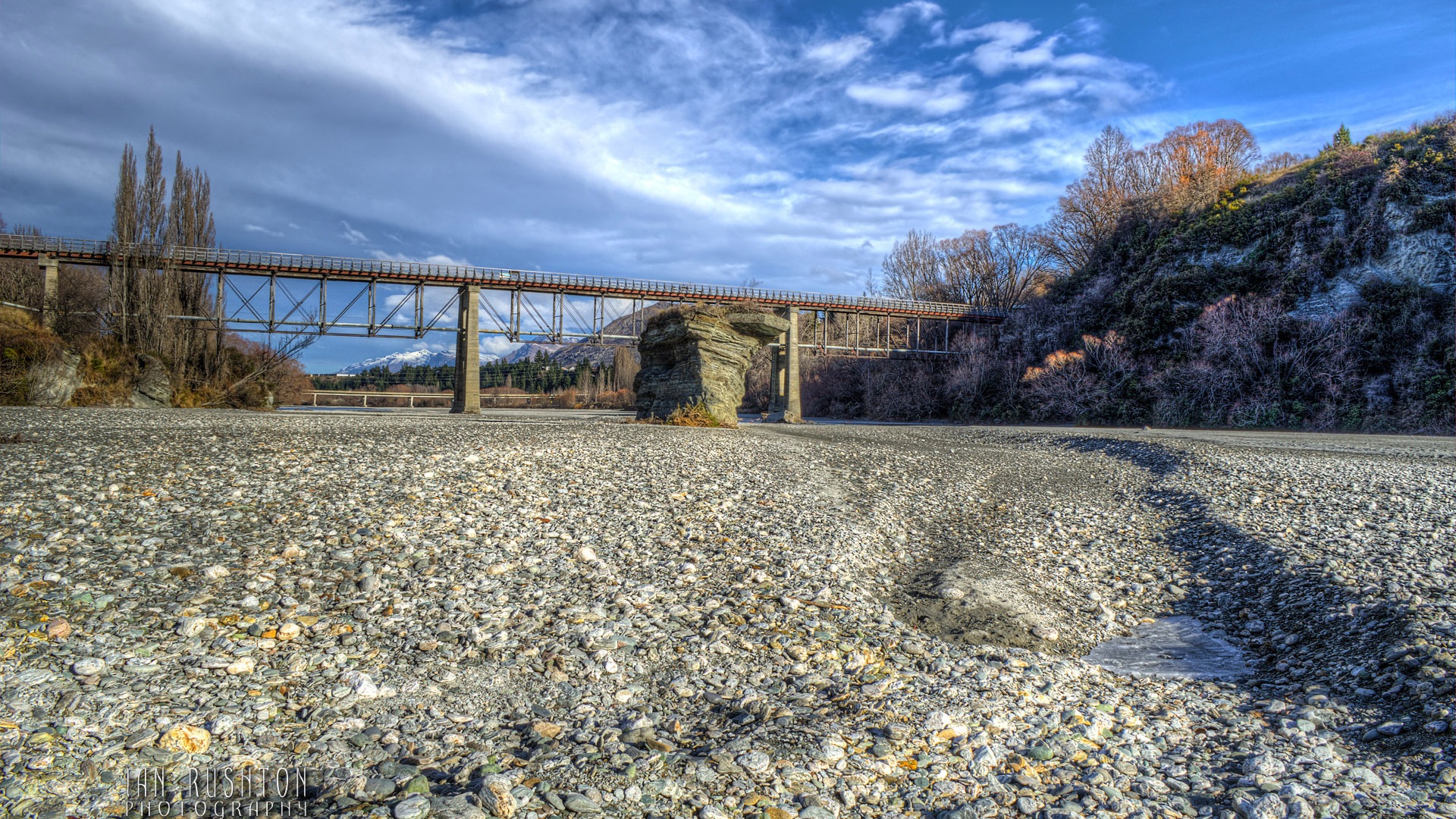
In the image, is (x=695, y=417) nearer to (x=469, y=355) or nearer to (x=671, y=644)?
(x=671, y=644)

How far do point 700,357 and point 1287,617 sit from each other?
17357mm

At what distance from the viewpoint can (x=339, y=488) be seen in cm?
835

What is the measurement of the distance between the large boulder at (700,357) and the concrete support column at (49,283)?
28.3 metres

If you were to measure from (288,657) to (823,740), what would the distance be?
3.72m

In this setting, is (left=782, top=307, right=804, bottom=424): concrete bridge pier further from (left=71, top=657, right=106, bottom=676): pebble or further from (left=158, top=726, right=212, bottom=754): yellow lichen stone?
(left=158, top=726, right=212, bottom=754): yellow lichen stone

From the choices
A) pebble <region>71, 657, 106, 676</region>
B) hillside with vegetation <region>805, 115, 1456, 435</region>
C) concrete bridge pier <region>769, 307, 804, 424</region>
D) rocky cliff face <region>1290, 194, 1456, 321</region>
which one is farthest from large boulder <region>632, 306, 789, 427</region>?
rocky cliff face <region>1290, 194, 1456, 321</region>

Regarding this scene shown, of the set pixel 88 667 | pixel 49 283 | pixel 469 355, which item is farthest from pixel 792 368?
pixel 88 667

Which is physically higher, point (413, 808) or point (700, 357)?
point (700, 357)

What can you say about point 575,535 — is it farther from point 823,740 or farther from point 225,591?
point 823,740

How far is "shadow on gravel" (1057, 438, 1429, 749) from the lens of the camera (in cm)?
529

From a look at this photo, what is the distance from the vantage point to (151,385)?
95.0 feet

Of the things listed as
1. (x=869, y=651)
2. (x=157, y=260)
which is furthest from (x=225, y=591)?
(x=157, y=260)

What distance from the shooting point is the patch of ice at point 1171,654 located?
222 inches

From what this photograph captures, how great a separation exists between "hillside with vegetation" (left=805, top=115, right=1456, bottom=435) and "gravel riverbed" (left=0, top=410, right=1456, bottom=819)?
29152mm
